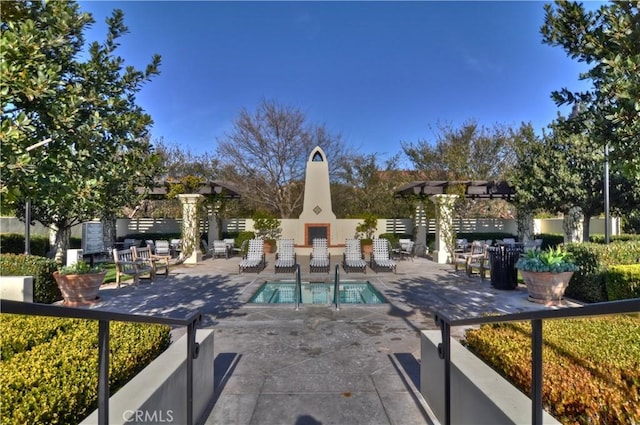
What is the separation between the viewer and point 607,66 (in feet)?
12.8

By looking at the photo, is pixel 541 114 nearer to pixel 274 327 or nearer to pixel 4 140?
pixel 274 327

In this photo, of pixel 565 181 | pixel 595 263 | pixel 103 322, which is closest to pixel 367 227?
pixel 565 181

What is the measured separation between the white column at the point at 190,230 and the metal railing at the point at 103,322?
12817 millimetres

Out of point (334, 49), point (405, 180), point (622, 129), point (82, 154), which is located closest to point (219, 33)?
point (334, 49)

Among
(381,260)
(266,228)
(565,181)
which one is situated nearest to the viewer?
(381,260)

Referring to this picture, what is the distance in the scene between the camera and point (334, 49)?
1684cm

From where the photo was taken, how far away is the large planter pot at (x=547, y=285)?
731cm

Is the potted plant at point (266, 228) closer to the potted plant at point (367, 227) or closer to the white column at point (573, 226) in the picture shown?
the potted plant at point (367, 227)

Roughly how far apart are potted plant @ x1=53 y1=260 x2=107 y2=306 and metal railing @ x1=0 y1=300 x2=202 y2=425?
229 inches

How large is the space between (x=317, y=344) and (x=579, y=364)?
3.37 meters

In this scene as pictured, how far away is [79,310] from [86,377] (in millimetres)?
1314

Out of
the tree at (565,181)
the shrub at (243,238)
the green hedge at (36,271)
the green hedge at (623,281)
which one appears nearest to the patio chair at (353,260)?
the green hedge at (623,281)

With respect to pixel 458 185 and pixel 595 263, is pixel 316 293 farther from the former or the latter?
pixel 458 185

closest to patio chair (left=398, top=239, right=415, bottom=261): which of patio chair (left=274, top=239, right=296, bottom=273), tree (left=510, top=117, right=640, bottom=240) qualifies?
tree (left=510, top=117, right=640, bottom=240)
